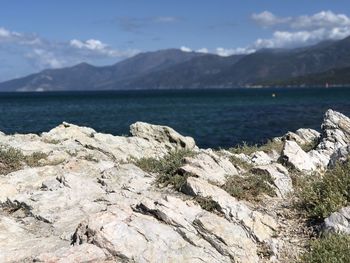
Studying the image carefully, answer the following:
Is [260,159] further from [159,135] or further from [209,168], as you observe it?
[159,135]

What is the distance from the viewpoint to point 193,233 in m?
12.1

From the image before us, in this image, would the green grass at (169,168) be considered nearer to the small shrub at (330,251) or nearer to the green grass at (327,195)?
the green grass at (327,195)

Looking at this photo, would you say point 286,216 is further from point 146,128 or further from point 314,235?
point 146,128

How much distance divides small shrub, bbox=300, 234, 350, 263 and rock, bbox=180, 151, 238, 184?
5.37m

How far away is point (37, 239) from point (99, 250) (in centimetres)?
226

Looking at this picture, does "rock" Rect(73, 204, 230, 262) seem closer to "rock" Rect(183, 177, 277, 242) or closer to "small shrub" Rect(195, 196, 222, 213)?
"rock" Rect(183, 177, 277, 242)

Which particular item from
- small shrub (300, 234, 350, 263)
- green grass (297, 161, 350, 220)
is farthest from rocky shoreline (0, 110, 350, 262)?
small shrub (300, 234, 350, 263)

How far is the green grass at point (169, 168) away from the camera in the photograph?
16203 millimetres

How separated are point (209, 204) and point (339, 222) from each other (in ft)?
11.6

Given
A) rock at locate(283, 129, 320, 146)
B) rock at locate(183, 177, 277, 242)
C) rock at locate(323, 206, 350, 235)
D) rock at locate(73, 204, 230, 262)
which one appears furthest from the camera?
rock at locate(283, 129, 320, 146)

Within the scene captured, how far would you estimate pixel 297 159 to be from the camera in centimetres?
2050

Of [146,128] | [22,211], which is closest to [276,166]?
[22,211]

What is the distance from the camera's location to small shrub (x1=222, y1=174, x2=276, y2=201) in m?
15.4

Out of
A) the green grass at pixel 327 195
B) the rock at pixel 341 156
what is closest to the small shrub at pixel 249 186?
the green grass at pixel 327 195
